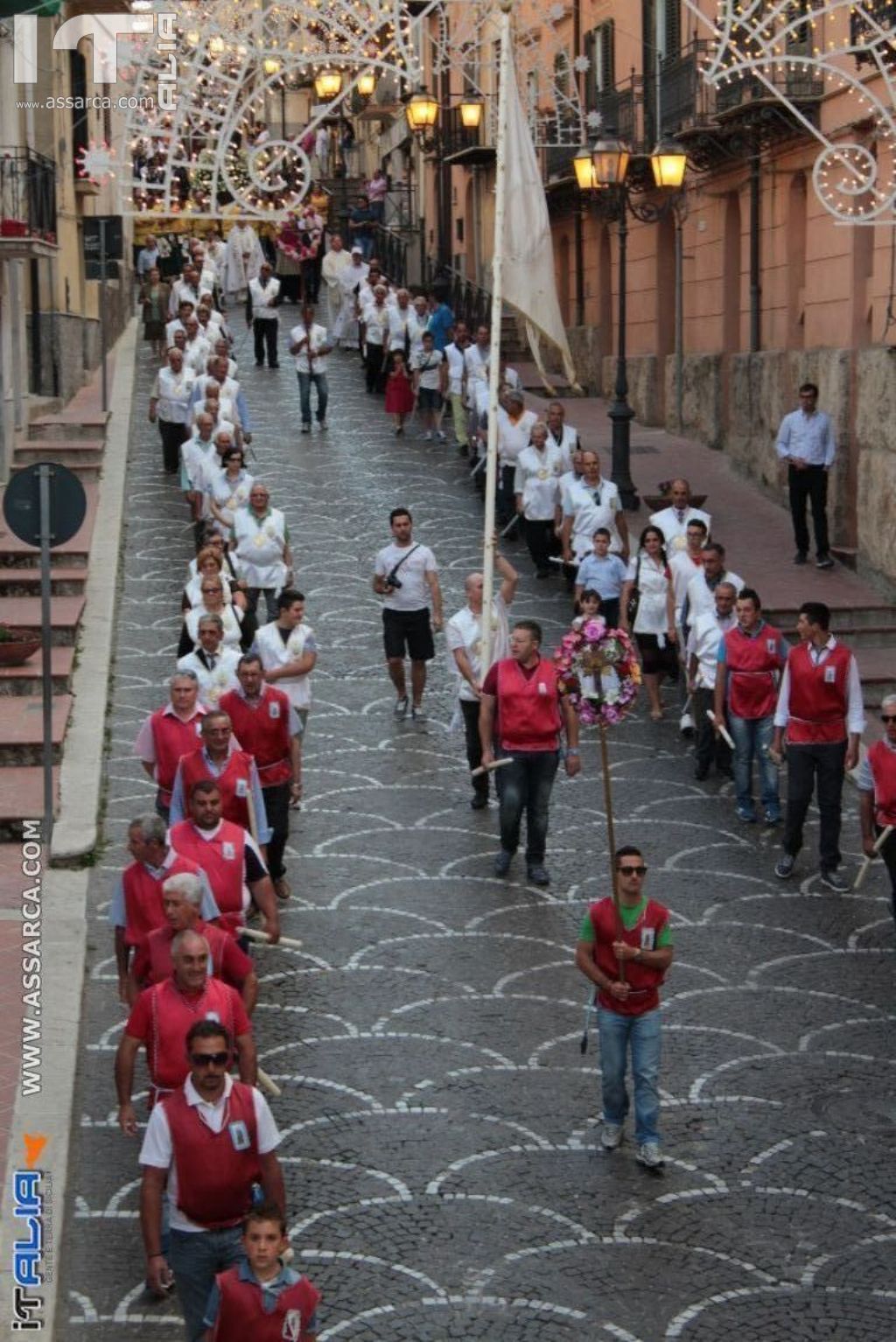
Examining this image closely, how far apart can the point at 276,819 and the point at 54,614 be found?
6711mm

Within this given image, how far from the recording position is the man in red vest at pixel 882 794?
12.7m

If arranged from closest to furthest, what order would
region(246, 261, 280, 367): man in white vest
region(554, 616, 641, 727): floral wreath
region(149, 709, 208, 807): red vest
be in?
region(554, 616, 641, 727): floral wreath
region(149, 709, 208, 807): red vest
region(246, 261, 280, 367): man in white vest

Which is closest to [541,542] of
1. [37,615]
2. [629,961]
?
[37,615]

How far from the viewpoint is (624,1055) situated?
32.7ft

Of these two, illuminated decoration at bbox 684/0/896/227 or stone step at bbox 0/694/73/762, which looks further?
illuminated decoration at bbox 684/0/896/227

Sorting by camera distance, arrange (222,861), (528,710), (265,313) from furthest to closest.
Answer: (265,313)
(528,710)
(222,861)

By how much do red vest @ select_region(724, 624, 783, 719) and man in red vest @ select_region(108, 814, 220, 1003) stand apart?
6.25 m

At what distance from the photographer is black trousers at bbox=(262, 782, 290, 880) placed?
13.3m

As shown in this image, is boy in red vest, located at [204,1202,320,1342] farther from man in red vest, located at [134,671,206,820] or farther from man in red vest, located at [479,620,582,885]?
man in red vest, located at [479,620,582,885]

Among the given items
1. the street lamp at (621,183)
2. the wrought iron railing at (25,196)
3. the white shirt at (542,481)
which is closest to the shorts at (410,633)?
the white shirt at (542,481)

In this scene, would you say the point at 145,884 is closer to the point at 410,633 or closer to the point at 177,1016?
the point at 177,1016

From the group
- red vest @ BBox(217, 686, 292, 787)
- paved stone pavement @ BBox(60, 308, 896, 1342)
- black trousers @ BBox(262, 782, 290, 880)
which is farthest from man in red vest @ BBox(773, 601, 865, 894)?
red vest @ BBox(217, 686, 292, 787)

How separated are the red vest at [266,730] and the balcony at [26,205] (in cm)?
1157

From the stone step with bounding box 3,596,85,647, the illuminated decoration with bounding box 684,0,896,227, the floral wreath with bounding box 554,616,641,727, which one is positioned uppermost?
the illuminated decoration with bounding box 684,0,896,227
